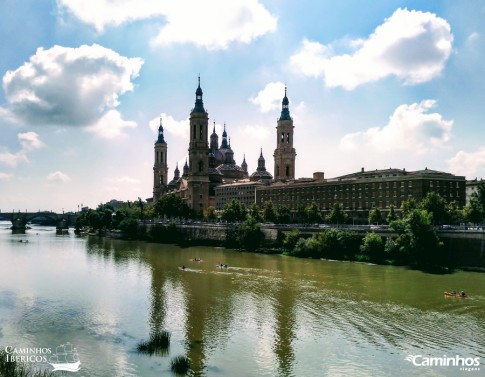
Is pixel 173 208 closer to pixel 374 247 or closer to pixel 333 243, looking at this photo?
pixel 333 243

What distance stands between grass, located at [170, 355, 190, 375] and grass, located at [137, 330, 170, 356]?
7.12 feet

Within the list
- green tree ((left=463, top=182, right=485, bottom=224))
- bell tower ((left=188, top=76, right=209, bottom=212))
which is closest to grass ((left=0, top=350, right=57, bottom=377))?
green tree ((left=463, top=182, right=485, bottom=224))

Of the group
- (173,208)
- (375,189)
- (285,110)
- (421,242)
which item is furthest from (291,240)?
(285,110)

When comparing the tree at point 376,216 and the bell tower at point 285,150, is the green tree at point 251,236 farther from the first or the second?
the bell tower at point 285,150

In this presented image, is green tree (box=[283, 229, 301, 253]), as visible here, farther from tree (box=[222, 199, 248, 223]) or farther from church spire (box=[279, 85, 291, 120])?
church spire (box=[279, 85, 291, 120])

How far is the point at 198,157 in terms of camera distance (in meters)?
184

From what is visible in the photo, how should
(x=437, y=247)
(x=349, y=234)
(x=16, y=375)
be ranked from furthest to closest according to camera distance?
(x=349, y=234)
(x=437, y=247)
(x=16, y=375)

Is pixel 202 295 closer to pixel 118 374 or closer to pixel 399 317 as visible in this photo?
pixel 399 317

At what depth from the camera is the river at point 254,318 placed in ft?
108

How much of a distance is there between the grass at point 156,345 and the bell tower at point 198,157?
481ft

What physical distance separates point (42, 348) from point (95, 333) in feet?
15.7

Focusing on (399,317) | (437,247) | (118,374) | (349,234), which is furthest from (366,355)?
(349,234)

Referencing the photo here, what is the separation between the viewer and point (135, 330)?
40.5 meters

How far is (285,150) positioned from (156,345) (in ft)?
518
